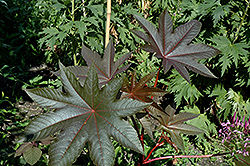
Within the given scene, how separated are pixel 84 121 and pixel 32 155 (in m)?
0.82

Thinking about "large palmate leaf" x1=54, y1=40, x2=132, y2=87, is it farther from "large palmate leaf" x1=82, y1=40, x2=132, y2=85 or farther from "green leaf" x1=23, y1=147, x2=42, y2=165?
"green leaf" x1=23, y1=147, x2=42, y2=165

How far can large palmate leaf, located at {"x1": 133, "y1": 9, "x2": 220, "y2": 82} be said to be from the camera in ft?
3.16

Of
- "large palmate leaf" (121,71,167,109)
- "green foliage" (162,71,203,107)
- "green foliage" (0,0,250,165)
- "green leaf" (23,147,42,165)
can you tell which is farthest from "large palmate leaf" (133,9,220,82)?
"green foliage" (162,71,203,107)

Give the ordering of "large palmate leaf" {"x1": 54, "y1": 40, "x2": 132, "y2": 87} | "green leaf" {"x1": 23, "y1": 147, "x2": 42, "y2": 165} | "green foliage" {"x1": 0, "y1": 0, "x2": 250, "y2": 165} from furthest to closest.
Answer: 1. "green foliage" {"x1": 0, "y1": 0, "x2": 250, "y2": 165}
2. "green leaf" {"x1": 23, "y1": 147, "x2": 42, "y2": 165}
3. "large palmate leaf" {"x1": 54, "y1": 40, "x2": 132, "y2": 87}

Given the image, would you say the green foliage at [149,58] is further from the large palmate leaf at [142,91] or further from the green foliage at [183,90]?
Answer: the large palmate leaf at [142,91]

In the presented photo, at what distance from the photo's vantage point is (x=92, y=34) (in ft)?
7.60

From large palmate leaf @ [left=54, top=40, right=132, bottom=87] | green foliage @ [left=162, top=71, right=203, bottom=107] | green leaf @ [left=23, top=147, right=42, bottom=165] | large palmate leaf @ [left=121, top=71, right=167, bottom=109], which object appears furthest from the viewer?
green foliage @ [left=162, top=71, right=203, bottom=107]

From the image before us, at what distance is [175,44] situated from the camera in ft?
3.32

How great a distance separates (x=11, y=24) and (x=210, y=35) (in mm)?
3919

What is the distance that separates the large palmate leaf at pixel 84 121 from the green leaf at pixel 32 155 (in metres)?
0.74

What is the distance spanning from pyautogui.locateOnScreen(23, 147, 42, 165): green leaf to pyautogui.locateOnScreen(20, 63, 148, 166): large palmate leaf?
2.42 feet

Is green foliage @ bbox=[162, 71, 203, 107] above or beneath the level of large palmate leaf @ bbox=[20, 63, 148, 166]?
beneath

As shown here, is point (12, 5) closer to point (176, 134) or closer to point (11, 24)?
point (11, 24)

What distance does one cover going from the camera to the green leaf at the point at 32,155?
1280mm
